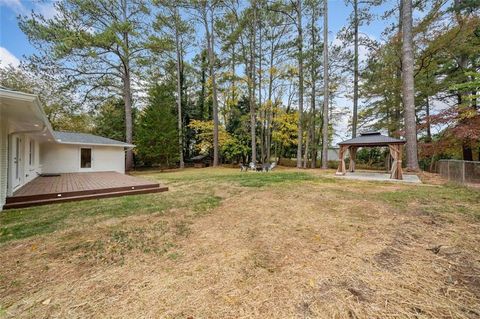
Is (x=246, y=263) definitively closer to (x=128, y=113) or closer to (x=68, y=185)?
(x=68, y=185)

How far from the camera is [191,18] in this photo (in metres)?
19.3

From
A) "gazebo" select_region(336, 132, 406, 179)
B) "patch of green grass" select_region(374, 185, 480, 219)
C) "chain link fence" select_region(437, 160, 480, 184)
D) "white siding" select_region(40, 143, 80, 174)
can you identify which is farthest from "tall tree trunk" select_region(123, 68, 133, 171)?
"chain link fence" select_region(437, 160, 480, 184)

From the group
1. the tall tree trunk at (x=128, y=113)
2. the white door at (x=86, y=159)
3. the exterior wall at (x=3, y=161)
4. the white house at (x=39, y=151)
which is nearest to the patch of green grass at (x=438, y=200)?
the white house at (x=39, y=151)

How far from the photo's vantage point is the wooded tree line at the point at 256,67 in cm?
1177

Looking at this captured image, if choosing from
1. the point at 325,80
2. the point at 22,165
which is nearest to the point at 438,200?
the point at 325,80

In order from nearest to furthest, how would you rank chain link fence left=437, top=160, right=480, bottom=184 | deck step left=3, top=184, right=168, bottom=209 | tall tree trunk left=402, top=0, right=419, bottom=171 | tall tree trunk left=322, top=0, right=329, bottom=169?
deck step left=3, top=184, right=168, bottom=209 → chain link fence left=437, top=160, right=480, bottom=184 → tall tree trunk left=402, top=0, right=419, bottom=171 → tall tree trunk left=322, top=0, right=329, bottom=169

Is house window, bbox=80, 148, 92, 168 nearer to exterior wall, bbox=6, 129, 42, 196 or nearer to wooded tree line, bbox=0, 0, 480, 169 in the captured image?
exterior wall, bbox=6, 129, 42, 196

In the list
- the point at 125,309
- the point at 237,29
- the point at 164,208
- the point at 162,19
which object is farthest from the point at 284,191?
the point at 162,19

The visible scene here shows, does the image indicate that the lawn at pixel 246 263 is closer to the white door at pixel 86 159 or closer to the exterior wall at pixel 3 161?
the exterior wall at pixel 3 161

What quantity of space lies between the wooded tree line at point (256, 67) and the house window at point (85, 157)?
399 cm

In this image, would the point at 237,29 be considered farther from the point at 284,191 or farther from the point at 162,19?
the point at 284,191

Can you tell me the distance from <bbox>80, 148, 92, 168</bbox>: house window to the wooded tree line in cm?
399

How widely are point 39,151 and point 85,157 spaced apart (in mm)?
2092

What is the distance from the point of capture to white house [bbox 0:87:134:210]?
16.5 ft
